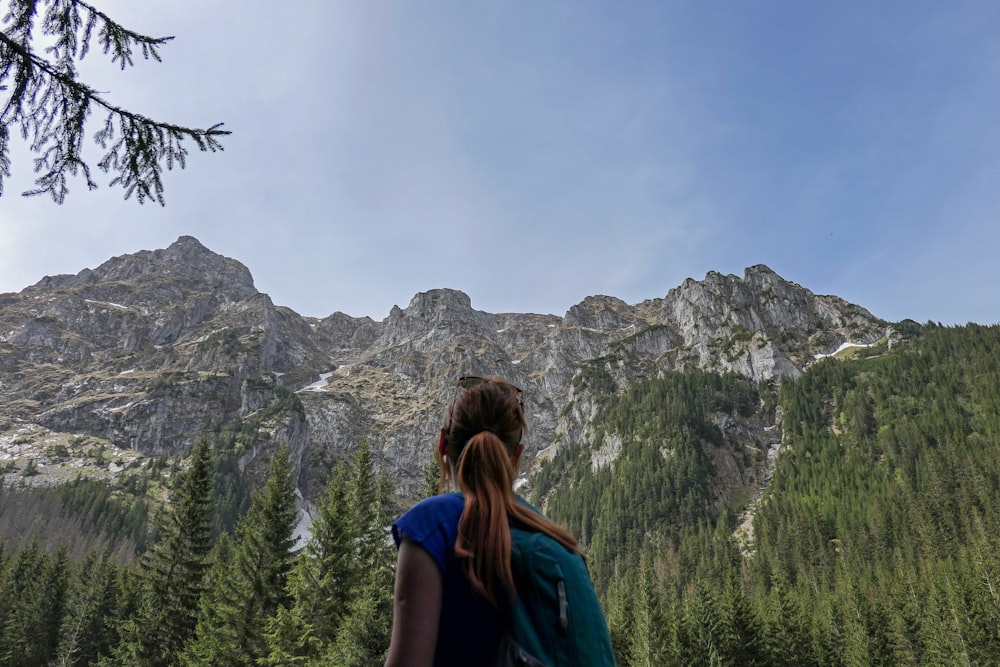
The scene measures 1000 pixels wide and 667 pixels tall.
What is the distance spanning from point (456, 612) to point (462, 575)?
153mm

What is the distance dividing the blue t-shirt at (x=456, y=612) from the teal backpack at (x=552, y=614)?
4.1 inches

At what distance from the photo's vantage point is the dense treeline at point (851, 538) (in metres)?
40.0

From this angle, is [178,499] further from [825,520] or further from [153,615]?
[825,520]

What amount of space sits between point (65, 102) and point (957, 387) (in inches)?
7236

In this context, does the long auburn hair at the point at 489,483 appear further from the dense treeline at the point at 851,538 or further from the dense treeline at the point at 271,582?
the dense treeline at the point at 851,538

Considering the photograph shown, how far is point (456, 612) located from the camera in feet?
6.42

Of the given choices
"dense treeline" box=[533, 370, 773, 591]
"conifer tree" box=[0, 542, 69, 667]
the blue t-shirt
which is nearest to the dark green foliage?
"conifer tree" box=[0, 542, 69, 667]

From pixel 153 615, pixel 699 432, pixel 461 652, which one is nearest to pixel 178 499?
pixel 153 615

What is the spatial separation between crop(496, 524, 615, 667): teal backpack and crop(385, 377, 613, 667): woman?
1 centimetres

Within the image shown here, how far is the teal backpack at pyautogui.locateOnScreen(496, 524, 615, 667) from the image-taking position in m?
1.77

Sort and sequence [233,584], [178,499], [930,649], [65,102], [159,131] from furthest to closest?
[930,649] → [178,499] → [233,584] → [159,131] → [65,102]

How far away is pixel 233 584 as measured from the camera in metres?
18.6

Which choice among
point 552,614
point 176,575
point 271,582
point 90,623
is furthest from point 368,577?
point 90,623

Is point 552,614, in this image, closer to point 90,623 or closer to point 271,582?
point 271,582
